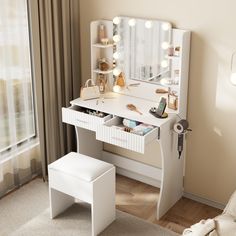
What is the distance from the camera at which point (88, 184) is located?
3.27 m

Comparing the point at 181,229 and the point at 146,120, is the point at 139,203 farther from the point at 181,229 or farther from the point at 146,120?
the point at 146,120

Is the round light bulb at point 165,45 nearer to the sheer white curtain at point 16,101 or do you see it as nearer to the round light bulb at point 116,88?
the round light bulb at point 116,88

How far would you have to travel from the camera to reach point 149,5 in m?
3.59

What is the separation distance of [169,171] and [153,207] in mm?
365

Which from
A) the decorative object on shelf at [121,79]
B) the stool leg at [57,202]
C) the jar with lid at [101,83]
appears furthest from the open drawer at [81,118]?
the stool leg at [57,202]

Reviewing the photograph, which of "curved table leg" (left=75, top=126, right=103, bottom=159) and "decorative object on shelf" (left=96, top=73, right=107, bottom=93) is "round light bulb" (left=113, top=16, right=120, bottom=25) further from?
"curved table leg" (left=75, top=126, right=103, bottom=159)

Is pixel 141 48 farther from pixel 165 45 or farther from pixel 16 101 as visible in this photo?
pixel 16 101

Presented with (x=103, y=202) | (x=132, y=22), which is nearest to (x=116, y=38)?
(x=132, y=22)

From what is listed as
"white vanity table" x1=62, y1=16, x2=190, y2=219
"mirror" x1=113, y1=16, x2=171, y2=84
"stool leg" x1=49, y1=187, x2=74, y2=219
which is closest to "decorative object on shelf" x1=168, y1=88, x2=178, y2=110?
"white vanity table" x1=62, y1=16, x2=190, y2=219

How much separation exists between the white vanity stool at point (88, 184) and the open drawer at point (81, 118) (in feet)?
0.86

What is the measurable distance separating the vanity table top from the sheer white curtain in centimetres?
44

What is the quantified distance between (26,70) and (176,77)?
47.6 inches

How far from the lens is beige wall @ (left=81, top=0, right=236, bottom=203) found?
3.35 metres

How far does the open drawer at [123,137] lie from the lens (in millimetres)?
3336
